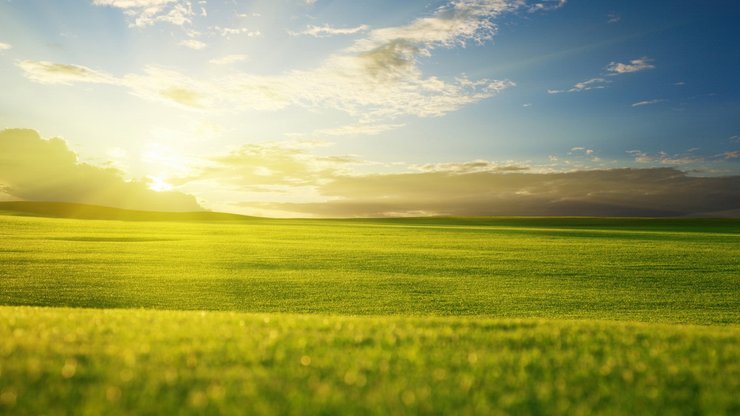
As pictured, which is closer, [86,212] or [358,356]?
[358,356]

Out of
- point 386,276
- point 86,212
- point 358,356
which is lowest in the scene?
point 386,276

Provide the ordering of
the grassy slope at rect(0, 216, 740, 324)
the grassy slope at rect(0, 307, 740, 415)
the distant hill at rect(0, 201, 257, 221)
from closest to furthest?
the grassy slope at rect(0, 307, 740, 415) < the grassy slope at rect(0, 216, 740, 324) < the distant hill at rect(0, 201, 257, 221)

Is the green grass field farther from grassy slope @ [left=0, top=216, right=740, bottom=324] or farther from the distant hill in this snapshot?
the distant hill

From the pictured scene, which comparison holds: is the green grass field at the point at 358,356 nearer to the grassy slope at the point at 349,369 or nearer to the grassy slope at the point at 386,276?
the grassy slope at the point at 349,369

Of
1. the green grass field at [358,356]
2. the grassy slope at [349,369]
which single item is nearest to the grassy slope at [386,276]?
the green grass field at [358,356]

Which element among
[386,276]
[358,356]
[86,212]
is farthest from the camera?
[86,212]

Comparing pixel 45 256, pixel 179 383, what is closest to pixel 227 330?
pixel 179 383

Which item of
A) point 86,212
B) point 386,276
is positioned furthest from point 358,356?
point 86,212

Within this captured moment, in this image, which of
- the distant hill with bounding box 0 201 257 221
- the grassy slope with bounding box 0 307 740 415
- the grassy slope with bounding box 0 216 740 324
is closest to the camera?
the grassy slope with bounding box 0 307 740 415

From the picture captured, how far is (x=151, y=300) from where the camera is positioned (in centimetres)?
2312

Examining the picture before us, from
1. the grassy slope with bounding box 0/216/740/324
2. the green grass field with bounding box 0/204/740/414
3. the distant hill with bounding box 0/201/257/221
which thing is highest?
the distant hill with bounding box 0/201/257/221

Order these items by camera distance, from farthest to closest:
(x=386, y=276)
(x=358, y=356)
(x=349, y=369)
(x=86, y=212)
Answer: (x=86, y=212) < (x=386, y=276) < (x=358, y=356) < (x=349, y=369)

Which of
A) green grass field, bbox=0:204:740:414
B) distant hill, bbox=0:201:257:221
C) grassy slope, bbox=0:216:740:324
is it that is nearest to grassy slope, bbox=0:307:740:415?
green grass field, bbox=0:204:740:414

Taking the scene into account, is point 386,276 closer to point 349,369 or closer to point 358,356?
point 358,356
